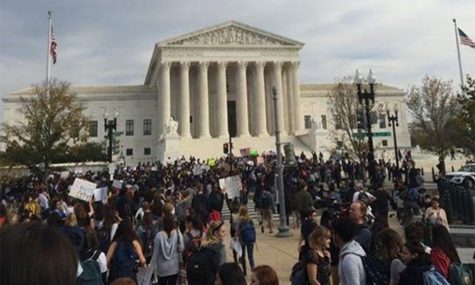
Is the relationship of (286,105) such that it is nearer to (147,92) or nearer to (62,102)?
(147,92)

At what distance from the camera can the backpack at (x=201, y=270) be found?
5.39 meters

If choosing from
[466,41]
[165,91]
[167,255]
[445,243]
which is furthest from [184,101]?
[445,243]

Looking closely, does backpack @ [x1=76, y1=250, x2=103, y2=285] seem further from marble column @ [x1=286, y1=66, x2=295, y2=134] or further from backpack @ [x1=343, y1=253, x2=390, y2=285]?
marble column @ [x1=286, y1=66, x2=295, y2=134]

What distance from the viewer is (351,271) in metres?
4.96

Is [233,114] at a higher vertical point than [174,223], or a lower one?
higher

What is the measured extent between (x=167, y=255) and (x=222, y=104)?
64.1m

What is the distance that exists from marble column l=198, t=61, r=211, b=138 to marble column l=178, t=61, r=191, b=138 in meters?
2.05

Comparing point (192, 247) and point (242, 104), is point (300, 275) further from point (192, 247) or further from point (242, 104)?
point (242, 104)

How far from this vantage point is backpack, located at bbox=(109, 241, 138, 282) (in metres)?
6.46

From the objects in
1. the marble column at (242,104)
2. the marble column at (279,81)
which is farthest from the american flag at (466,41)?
the marble column at (279,81)

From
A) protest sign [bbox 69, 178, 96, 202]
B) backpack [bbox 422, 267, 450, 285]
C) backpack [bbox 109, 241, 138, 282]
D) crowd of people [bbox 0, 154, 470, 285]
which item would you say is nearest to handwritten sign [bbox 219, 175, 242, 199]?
crowd of people [bbox 0, 154, 470, 285]

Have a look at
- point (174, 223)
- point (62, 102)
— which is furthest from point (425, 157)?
point (174, 223)

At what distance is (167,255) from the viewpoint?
7.41 meters

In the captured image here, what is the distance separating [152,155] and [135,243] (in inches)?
2871
